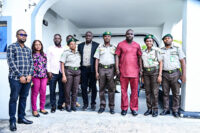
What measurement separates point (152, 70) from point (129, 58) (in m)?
0.52

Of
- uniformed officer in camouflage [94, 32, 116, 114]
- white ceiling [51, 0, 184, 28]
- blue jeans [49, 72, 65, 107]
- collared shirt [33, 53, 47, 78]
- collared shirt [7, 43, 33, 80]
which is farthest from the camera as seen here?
white ceiling [51, 0, 184, 28]

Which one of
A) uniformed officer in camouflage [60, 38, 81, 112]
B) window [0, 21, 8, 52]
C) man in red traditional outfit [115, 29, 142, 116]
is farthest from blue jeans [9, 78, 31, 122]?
man in red traditional outfit [115, 29, 142, 116]

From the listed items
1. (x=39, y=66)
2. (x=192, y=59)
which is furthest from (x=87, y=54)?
(x=192, y=59)

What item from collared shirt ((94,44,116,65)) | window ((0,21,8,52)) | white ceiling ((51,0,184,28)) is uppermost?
white ceiling ((51,0,184,28))

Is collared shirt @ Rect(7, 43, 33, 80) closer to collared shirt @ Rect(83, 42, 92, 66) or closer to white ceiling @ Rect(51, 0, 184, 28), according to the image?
collared shirt @ Rect(83, 42, 92, 66)

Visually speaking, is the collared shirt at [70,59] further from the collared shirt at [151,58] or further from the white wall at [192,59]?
the white wall at [192,59]

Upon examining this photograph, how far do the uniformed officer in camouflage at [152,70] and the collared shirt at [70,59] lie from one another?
55.8 inches

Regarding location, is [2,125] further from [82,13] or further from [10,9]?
[82,13]

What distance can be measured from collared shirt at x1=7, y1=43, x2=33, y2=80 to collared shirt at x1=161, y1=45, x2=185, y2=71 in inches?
104

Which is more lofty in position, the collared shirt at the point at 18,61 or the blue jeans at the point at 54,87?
the collared shirt at the point at 18,61

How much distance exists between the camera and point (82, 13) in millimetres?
6285

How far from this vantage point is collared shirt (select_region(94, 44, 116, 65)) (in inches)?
141

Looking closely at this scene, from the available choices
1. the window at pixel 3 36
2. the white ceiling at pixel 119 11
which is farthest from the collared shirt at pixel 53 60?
the white ceiling at pixel 119 11

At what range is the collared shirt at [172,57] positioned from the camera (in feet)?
11.2
